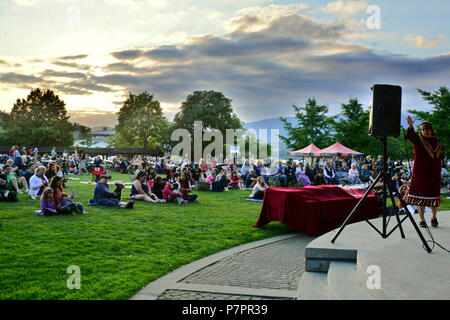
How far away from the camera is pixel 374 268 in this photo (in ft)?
14.7

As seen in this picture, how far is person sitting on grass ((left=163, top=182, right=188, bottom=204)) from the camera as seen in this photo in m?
14.4

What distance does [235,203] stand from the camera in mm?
14898

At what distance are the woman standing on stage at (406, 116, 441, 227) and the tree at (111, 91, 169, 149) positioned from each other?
70011 mm

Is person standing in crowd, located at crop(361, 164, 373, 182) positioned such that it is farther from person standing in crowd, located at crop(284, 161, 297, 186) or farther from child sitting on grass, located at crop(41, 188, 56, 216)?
child sitting on grass, located at crop(41, 188, 56, 216)

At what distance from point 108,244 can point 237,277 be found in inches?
115

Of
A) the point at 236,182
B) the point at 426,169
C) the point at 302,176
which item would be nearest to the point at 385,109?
the point at 426,169

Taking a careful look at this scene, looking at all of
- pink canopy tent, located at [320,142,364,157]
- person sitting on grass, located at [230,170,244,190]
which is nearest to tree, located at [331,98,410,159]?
pink canopy tent, located at [320,142,364,157]

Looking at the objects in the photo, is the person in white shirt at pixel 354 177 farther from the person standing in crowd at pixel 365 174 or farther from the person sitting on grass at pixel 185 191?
the person sitting on grass at pixel 185 191

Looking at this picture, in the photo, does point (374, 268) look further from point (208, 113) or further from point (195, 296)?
point (208, 113)

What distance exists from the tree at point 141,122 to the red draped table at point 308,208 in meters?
66.9

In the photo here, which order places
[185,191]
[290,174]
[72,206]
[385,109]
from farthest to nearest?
[290,174], [185,191], [72,206], [385,109]
